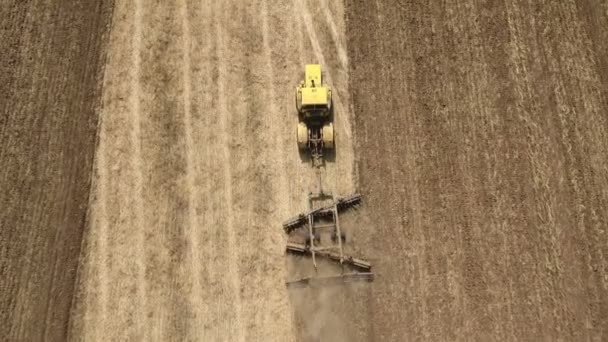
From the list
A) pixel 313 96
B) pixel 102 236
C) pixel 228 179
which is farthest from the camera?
pixel 228 179

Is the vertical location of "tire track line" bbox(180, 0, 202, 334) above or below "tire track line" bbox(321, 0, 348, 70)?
below

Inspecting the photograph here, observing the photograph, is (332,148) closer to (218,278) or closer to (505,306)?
(218,278)

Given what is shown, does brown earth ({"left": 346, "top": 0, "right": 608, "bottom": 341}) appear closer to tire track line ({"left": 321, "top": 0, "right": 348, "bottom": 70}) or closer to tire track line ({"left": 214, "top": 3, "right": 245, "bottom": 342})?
tire track line ({"left": 321, "top": 0, "right": 348, "bottom": 70})

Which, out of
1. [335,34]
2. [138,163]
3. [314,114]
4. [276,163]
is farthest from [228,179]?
[335,34]

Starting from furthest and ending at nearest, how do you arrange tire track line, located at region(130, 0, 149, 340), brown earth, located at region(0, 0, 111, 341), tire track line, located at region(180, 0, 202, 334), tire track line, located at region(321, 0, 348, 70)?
tire track line, located at region(321, 0, 348, 70), tire track line, located at region(180, 0, 202, 334), tire track line, located at region(130, 0, 149, 340), brown earth, located at region(0, 0, 111, 341)

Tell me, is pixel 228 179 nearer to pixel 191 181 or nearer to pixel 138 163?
pixel 191 181

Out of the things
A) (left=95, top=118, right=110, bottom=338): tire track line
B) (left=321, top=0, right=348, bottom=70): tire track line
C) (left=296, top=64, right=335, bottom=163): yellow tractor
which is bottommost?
(left=95, top=118, right=110, bottom=338): tire track line

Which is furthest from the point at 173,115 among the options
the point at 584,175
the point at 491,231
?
the point at 584,175

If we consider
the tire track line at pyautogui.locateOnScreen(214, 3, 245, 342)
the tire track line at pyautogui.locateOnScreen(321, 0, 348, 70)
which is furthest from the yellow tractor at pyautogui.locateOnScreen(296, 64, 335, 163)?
the tire track line at pyautogui.locateOnScreen(214, 3, 245, 342)
